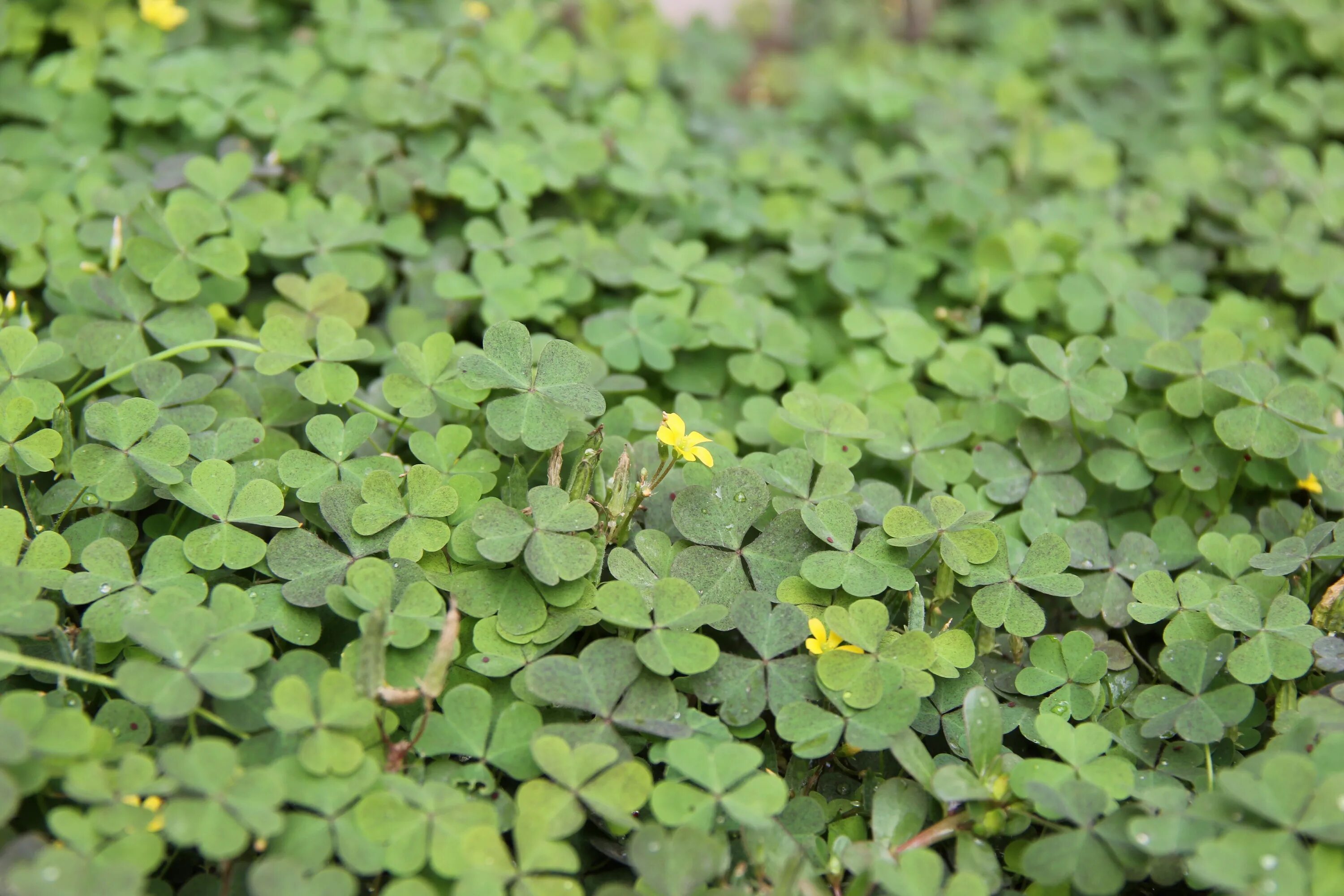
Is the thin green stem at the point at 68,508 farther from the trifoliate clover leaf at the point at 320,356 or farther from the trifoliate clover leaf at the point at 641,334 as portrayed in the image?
the trifoliate clover leaf at the point at 641,334

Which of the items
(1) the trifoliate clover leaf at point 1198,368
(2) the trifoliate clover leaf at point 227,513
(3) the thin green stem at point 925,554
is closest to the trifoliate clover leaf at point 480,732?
(2) the trifoliate clover leaf at point 227,513

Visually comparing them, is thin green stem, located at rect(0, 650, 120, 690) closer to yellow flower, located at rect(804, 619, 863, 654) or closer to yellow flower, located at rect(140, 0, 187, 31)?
yellow flower, located at rect(804, 619, 863, 654)

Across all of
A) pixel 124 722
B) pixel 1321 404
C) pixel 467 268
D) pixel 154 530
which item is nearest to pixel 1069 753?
pixel 1321 404

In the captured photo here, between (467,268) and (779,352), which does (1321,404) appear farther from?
(467,268)

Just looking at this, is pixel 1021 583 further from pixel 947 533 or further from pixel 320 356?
pixel 320 356

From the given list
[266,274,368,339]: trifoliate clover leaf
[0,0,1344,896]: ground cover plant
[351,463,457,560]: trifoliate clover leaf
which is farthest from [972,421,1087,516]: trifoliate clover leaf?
[266,274,368,339]: trifoliate clover leaf

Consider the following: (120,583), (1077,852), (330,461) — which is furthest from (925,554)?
(120,583)
